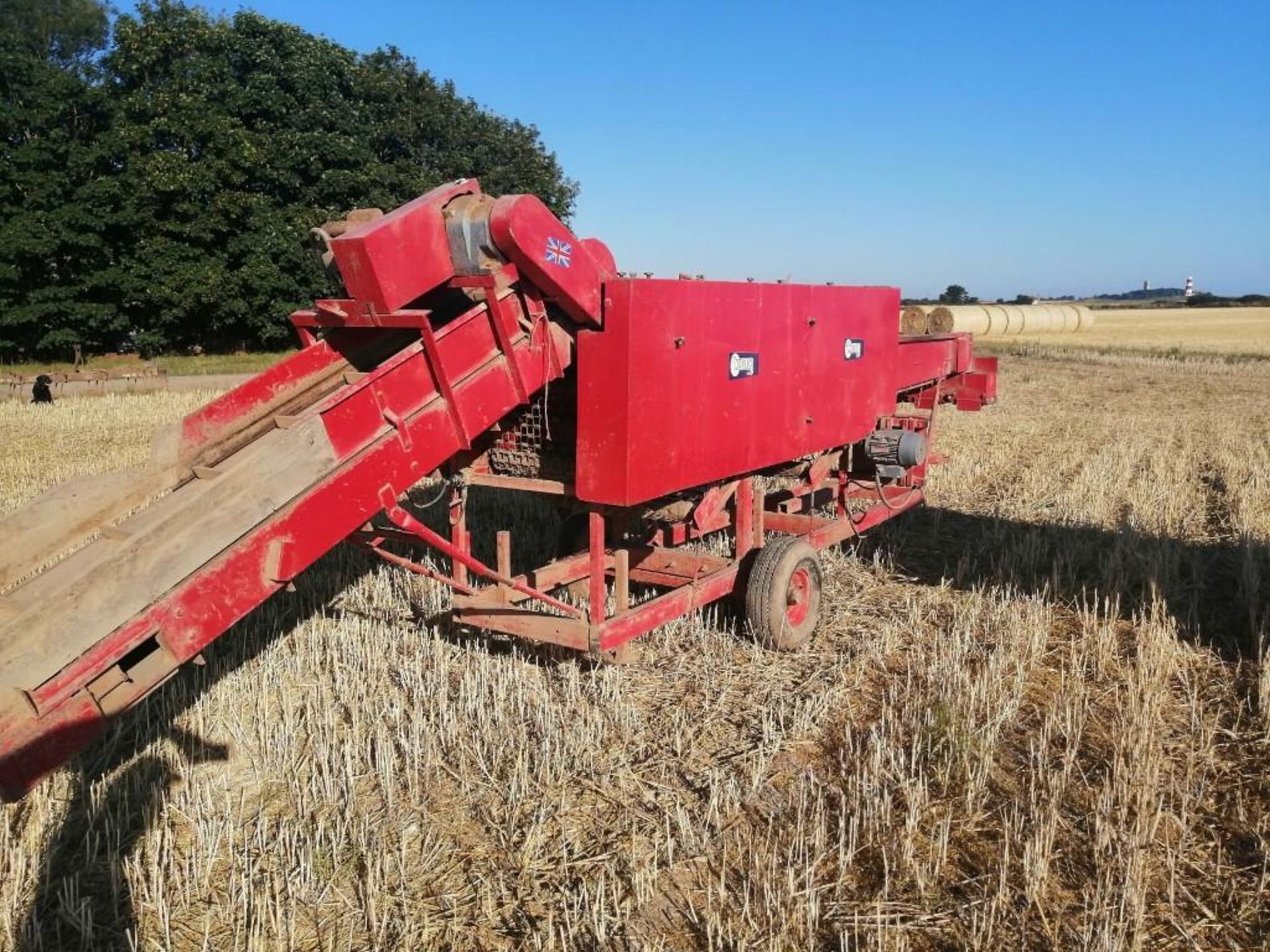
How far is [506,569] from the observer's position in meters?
5.05

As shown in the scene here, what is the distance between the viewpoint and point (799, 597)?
18.8 feet

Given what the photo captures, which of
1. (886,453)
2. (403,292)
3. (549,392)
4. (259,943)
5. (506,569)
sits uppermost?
(403,292)

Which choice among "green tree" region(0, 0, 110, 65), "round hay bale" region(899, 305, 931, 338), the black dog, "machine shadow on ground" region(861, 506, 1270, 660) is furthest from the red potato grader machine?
"green tree" region(0, 0, 110, 65)

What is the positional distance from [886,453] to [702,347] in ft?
8.96

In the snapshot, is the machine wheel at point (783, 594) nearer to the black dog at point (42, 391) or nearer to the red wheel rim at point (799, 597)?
the red wheel rim at point (799, 597)

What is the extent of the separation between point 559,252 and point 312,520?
1.60 m

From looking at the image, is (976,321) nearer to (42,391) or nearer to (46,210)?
(42,391)

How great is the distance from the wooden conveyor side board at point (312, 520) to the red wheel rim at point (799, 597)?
6.89 ft

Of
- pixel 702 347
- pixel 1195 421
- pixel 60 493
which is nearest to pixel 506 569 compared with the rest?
pixel 702 347

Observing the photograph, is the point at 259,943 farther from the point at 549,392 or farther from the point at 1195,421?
the point at 1195,421

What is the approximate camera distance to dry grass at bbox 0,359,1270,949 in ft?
10.0

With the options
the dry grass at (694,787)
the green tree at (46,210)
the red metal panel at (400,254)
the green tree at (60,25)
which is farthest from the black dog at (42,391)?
the green tree at (60,25)

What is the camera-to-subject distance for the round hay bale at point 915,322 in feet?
28.8

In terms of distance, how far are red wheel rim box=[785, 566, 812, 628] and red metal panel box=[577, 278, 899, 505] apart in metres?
0.72
